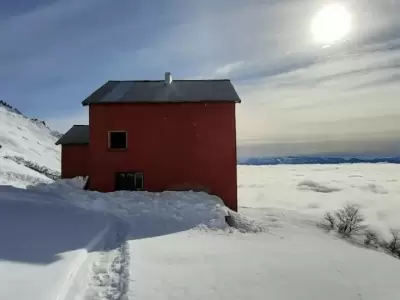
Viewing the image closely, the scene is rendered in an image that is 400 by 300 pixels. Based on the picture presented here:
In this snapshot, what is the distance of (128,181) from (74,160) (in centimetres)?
954

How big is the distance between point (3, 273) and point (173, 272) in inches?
135

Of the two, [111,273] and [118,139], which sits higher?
[118,139]

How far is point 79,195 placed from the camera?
1636 centimetres

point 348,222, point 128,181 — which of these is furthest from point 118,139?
point 348,222

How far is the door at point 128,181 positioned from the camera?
1889 centimetres

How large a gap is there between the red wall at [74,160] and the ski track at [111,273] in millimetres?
17034

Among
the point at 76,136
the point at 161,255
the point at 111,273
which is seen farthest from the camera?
the point at 76,136

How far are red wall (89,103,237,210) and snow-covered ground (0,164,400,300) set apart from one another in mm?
2313

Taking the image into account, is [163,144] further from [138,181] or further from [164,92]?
[164,92]

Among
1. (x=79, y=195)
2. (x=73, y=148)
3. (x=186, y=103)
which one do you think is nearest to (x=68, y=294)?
(x=79, y=195)

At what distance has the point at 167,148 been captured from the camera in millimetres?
19000

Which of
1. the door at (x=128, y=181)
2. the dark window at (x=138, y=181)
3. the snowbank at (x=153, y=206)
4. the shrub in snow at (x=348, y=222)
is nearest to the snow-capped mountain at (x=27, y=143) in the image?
the door at (x=128, y=181)

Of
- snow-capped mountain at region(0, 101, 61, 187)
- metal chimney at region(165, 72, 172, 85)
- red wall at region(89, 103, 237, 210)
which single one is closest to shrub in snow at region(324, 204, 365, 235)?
red wall at region(89, 103, 237, 210)

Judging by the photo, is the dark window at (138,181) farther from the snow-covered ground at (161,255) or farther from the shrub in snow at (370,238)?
the shrub in snow at (370,238)
